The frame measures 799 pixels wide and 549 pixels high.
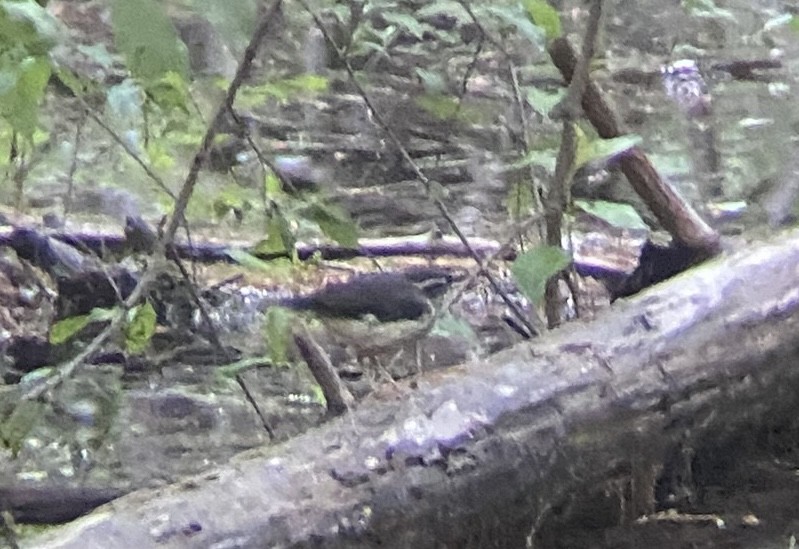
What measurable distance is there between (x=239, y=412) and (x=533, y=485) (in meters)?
0.60

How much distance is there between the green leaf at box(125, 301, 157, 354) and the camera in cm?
95

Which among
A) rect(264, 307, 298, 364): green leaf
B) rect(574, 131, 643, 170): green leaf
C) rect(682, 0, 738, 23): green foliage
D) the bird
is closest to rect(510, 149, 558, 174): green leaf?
rect(574, 131, 643, 170): green leaf

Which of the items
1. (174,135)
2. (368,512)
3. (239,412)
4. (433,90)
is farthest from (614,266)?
(368,512)

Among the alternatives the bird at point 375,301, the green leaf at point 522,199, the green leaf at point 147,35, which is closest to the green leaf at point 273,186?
the bird at point 375,301

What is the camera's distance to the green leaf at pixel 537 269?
2.65ft

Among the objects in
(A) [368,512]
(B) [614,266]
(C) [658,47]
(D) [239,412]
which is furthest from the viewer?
(C) [658,47]

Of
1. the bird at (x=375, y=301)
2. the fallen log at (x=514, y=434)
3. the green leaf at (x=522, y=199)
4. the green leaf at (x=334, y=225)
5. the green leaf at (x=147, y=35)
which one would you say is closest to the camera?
the green leaf at (x=147, y=35)

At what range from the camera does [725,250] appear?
99 centimetres

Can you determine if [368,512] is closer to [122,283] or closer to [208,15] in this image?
[208,15]

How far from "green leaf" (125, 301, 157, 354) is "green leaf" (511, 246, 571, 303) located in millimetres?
359

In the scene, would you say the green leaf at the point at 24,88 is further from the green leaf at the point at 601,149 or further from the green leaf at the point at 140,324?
the green leaf at the point at 601,149

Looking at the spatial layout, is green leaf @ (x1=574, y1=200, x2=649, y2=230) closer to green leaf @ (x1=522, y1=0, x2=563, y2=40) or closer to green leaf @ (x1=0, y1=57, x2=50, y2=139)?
green leaf @ (x1=522, y1=0, x2=563, y2=40)

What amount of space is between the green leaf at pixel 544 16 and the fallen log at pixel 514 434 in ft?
0.86

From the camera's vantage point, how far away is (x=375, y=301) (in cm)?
137
